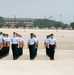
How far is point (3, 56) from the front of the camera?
1947 cm

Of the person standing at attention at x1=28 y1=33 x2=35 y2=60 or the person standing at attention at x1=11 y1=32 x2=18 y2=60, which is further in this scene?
the person standing at attention at x1=11 y1=32 x2=18 y2=60

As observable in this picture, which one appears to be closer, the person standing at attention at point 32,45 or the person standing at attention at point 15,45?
the person standing at attention at point 32,45
